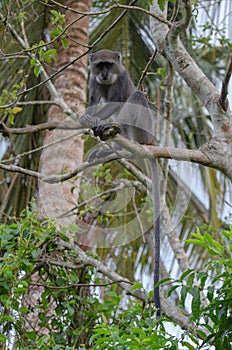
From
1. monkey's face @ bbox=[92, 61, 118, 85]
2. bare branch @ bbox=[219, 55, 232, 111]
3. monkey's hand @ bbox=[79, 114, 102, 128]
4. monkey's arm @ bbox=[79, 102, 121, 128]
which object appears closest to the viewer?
bare branch @ bbox=[219, 55, 232, 111]

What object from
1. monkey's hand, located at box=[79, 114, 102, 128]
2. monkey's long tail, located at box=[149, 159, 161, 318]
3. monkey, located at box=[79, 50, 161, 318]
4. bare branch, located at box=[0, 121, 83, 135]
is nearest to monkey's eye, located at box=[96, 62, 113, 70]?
monkey, located at box=[79, 50, 161, 318]

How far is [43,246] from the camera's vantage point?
3746 millimetres

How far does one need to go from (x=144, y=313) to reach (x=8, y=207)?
4149 mm

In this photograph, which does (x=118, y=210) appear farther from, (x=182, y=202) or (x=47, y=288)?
(x=47, y=288)

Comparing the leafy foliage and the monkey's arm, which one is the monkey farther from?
the leafy foliage

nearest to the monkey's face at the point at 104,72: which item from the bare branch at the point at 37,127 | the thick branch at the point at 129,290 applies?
the bare branch at the point at 37,127

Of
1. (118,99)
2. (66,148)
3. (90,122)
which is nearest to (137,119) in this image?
(118,99)

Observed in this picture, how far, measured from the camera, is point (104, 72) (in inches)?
190

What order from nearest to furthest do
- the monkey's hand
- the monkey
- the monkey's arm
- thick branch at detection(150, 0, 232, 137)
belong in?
thick branch at detection(150, 0, 232, 137) → the monkey's hand → the monkey's arm → the monkey

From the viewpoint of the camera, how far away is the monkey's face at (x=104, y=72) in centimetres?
483

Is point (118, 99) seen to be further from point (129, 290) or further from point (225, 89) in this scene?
point (225, 89)

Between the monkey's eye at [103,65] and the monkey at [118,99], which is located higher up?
the monkey's eye at [103,65]

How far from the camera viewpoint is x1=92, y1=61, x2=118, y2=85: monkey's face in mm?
4828

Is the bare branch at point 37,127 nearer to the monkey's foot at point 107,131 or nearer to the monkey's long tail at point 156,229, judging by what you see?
the monkey's foot at point 107,131
